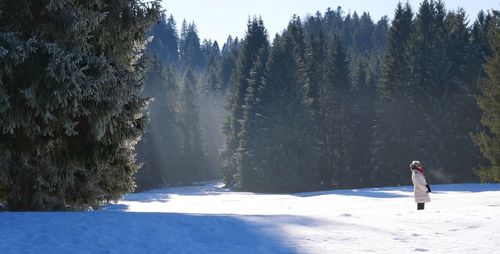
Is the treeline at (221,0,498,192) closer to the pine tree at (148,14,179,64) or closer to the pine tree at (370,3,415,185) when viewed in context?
the pine tree at (370,3,415,185)

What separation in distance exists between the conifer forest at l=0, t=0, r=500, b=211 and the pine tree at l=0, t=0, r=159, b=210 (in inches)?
0.9

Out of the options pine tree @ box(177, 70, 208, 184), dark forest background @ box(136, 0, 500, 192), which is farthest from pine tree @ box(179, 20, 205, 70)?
dark forest background @ box(136, 0, 500, 192)

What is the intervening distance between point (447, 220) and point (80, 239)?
6622 millimetres

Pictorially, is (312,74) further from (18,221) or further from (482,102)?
(18,221)

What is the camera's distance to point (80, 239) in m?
6.23

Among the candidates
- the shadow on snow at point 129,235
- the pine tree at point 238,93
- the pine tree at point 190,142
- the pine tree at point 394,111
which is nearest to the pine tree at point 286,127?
the pine tree at point 238,93

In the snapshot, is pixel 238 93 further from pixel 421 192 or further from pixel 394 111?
pixel 421 192

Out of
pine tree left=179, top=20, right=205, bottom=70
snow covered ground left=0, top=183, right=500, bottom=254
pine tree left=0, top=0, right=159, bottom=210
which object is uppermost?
pine tree left=179, top=20, right=205, bottom=70

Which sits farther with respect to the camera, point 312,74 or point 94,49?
point 312,74

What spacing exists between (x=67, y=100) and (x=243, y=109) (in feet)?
145

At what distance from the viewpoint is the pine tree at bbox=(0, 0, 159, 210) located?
7.38 metres

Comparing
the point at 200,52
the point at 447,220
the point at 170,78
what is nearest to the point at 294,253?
the point at 447,220

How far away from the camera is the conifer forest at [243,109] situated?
313 inches

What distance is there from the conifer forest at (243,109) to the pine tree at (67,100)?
23 mm
